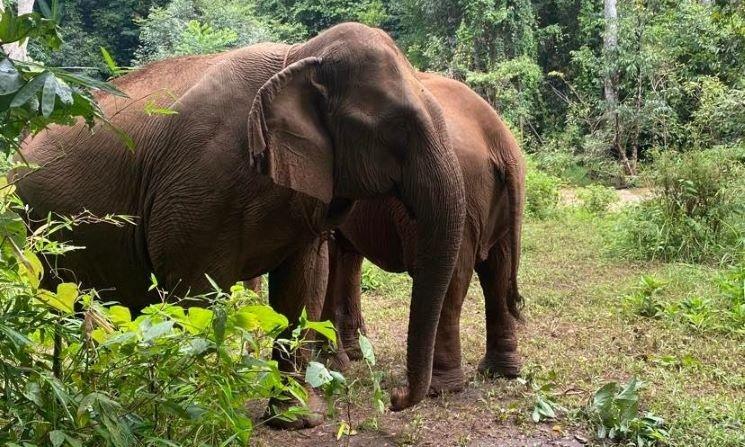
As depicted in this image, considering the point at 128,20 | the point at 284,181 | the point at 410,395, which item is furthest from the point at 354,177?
the point at 128,20

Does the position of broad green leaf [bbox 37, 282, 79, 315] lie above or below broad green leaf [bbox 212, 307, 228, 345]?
above

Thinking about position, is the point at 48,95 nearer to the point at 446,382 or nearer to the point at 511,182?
the point at 446,382

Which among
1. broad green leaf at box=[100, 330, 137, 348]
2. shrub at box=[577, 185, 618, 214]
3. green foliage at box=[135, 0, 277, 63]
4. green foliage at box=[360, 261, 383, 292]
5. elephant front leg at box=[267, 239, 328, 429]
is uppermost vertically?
broad green leaf at box=[100, 330, 137, 348]

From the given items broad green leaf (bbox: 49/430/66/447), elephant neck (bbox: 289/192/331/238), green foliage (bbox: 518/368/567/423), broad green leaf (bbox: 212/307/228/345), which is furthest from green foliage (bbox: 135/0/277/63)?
broad green leaf (bbox: 49/430/66/447)

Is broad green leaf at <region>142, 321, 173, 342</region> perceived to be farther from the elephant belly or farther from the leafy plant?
the leafy plant

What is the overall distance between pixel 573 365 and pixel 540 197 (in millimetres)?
8426

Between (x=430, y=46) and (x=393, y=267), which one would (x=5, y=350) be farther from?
(x=430, y=46)

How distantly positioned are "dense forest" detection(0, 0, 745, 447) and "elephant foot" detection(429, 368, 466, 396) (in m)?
0.08

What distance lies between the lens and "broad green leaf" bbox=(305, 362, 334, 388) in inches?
82.8

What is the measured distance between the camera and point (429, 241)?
12.2ft

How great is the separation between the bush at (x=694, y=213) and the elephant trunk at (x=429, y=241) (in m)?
5.86

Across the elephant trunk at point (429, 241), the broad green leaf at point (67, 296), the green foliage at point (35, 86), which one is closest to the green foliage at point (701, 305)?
the elephant trunk at point (429, 241)

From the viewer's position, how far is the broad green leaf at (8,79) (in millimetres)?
1469

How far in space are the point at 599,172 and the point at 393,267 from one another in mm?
15105
